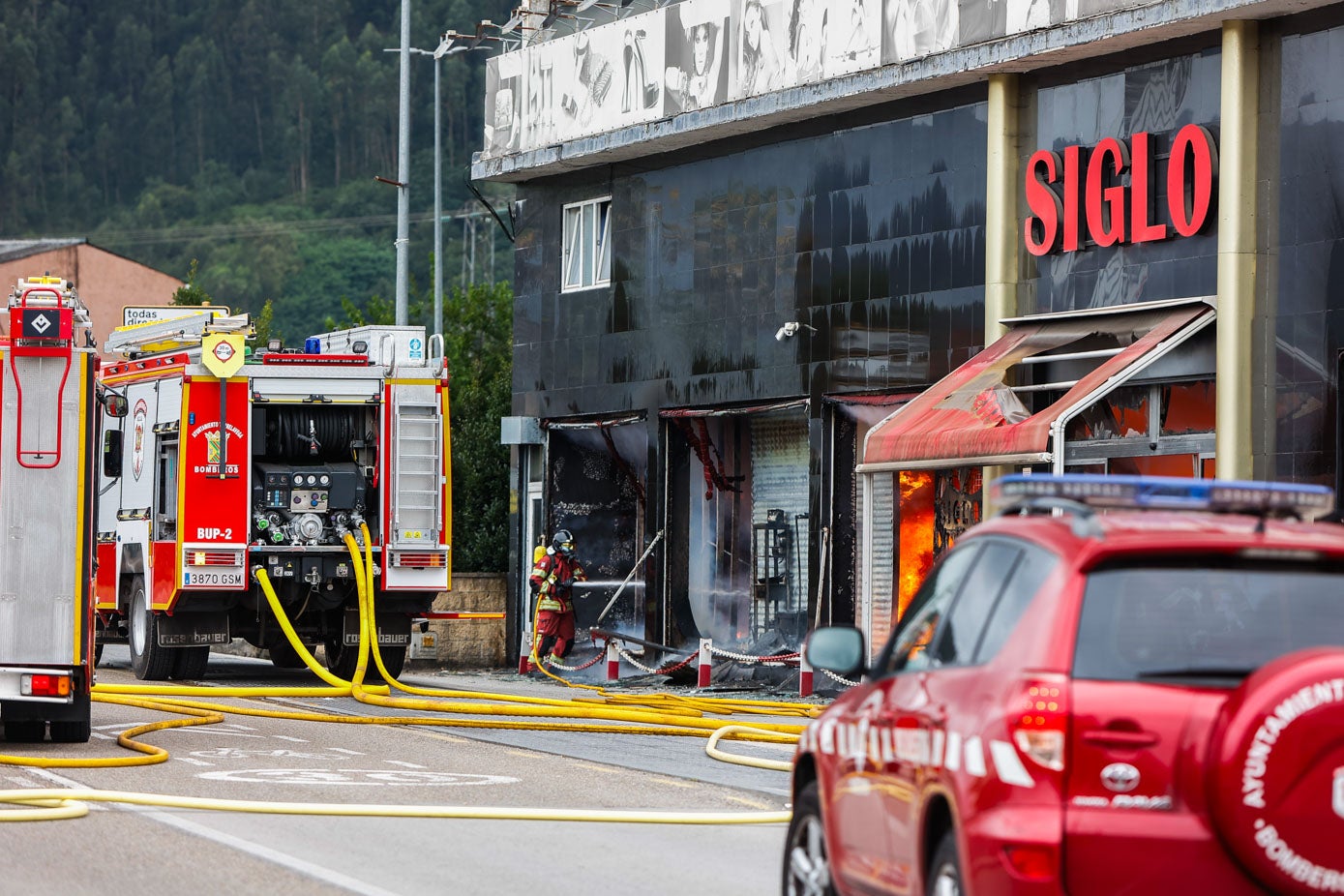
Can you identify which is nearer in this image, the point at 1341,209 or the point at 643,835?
the point at 643,835

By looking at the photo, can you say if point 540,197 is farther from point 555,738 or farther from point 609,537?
point 555,738

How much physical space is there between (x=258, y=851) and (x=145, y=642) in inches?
555

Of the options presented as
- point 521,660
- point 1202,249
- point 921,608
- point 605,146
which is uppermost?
point 605,146

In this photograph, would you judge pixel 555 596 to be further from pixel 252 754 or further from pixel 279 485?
pixel 252 754

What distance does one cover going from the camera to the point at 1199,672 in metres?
6.09

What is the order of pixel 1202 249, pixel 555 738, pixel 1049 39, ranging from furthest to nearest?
pixel 1049 39
pixel 1202 249
pixel 555 738

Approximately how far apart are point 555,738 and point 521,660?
10.6m

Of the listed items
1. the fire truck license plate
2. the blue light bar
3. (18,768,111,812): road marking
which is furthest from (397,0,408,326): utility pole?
the blue light bar

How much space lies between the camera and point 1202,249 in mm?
20125

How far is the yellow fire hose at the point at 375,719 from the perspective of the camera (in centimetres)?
1214

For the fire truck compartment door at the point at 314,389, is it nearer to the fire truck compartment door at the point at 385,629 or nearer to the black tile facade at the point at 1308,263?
the fire truck compartment door at the point at 385,629

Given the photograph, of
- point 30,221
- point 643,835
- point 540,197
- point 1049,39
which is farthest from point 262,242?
point 643,835

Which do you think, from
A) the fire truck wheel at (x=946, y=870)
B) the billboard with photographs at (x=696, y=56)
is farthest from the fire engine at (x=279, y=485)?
the fire truck wheel at (x=946, y=870)

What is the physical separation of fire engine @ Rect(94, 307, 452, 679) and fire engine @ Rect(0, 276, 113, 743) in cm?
788
